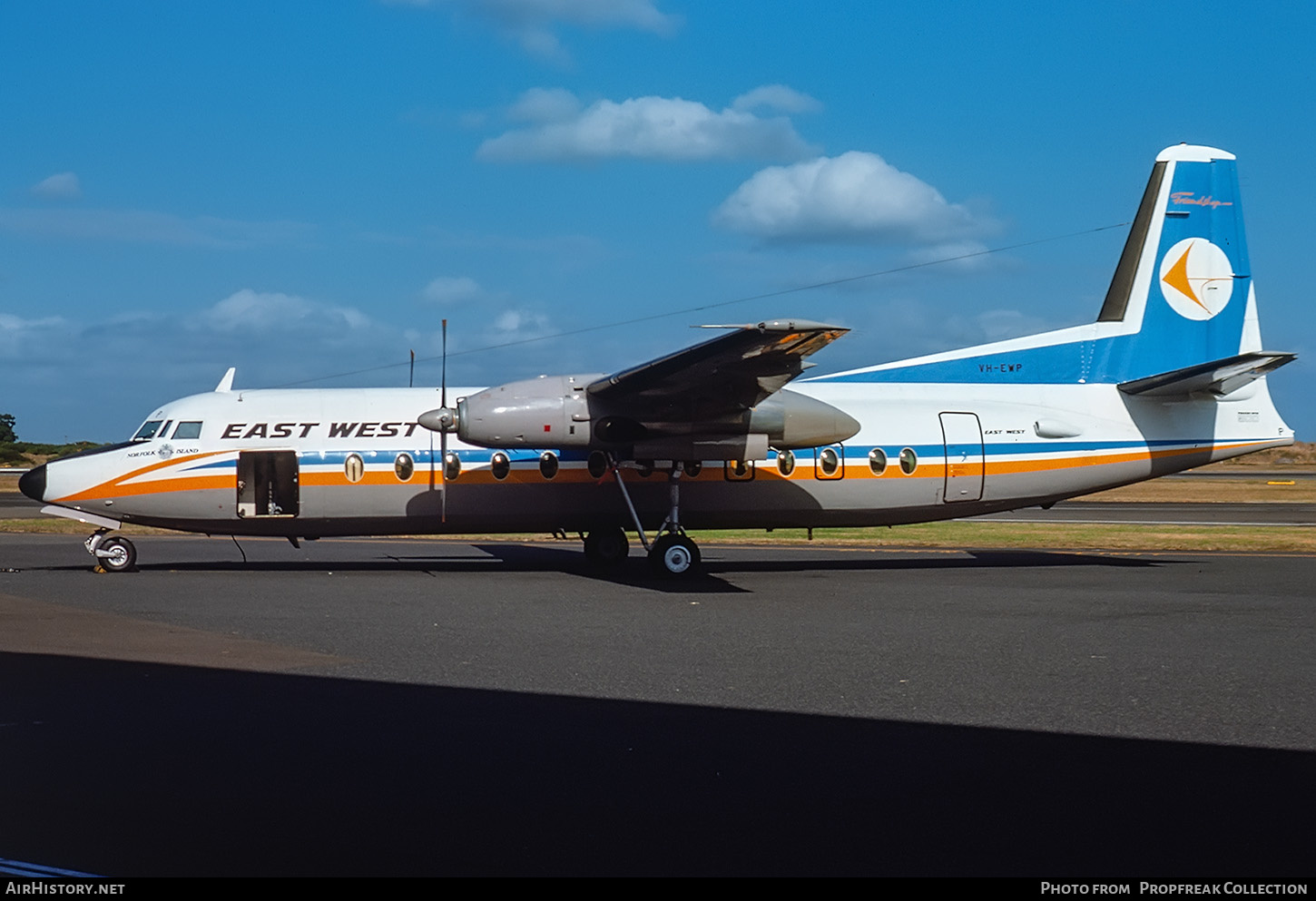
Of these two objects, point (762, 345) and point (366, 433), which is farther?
point (366, 433)

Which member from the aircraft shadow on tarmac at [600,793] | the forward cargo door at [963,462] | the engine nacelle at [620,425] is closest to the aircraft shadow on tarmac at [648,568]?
the forward cargo door at [963,462]

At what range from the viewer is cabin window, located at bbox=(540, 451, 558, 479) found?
18.2 meters

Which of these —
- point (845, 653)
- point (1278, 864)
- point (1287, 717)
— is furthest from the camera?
point (845, 653)

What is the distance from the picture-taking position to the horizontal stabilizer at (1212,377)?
17625mm

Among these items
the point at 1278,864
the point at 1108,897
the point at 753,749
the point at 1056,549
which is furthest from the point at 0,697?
the point at 1056,549

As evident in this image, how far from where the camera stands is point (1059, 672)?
9305 millimetres

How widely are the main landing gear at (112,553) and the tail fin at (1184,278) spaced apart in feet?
51.4

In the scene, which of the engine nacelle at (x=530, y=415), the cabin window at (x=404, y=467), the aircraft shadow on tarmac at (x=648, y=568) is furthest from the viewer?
the aircraft shadow on tarmac at (x=648, y=568)

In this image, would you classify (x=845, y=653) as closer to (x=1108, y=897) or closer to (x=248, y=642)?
(x=248, y=642)

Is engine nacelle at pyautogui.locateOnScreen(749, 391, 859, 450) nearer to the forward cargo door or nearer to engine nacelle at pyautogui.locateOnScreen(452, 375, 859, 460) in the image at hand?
engine nacelle at pyautogui.locateOnScreen(452, 375, 859, 460)

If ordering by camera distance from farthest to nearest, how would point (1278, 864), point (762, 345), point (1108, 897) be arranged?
point (762, 345) < point (1278, 864) < point (1108, 897)

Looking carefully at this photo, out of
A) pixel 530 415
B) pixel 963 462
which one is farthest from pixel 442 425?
pixel 963 462

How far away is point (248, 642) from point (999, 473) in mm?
12467

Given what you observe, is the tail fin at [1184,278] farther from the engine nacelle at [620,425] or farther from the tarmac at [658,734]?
the tarmac at [658,734]
